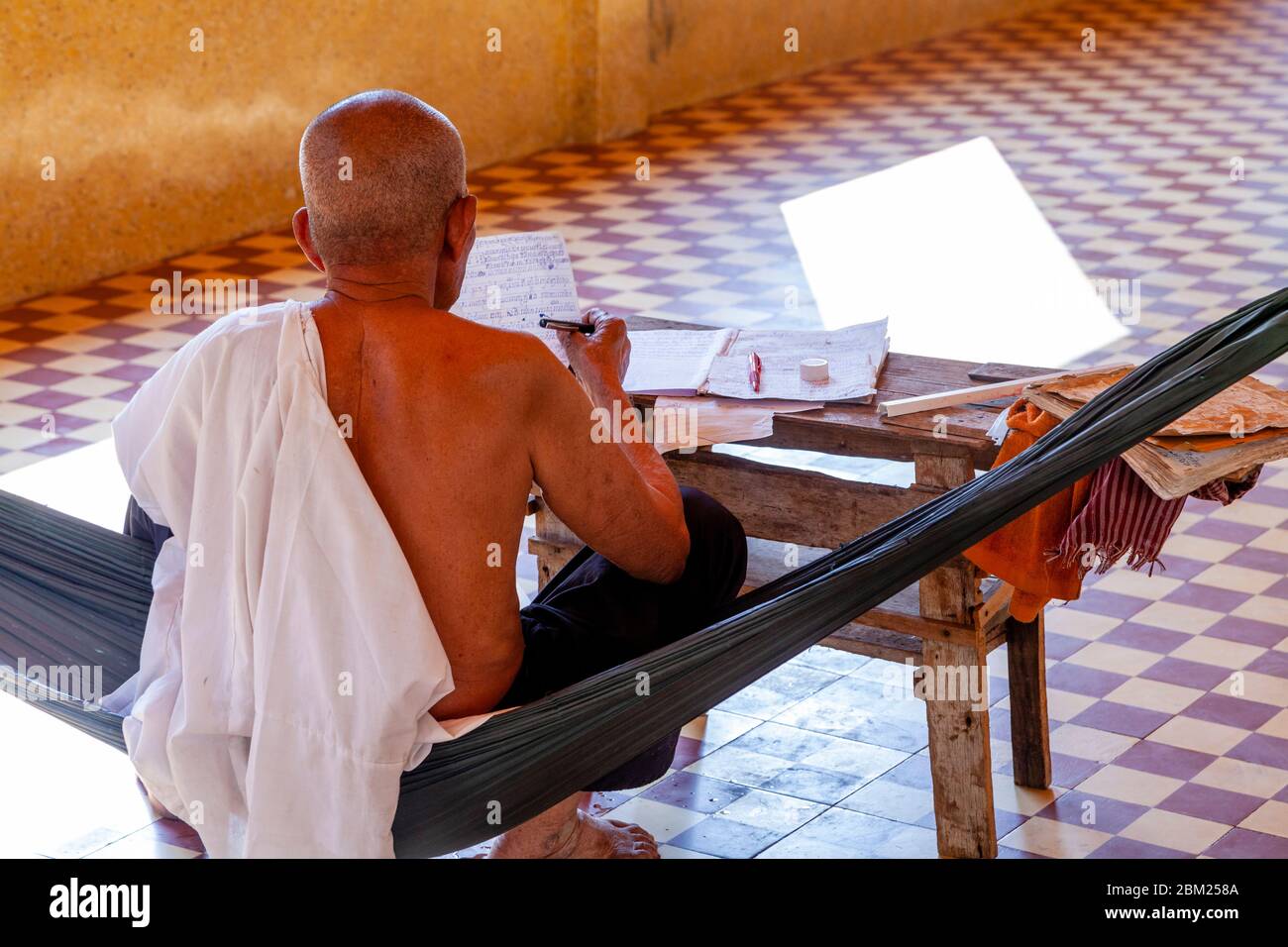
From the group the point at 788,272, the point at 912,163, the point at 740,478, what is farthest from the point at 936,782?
the point at 912,163

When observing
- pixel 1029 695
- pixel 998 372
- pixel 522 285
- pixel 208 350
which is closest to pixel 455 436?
pixel 208 350

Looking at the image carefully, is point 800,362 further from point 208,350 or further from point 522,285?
point 208,350

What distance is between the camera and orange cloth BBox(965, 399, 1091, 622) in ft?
8.43

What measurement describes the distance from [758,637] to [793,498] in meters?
0.69

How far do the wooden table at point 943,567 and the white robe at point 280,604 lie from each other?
806 millimetres

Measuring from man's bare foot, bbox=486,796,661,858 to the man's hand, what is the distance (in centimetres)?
62

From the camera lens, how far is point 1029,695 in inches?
117

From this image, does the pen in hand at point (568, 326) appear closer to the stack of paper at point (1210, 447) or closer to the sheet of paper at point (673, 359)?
the sheet of paper at point (673, 359)

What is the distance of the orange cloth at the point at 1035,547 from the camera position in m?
2.57

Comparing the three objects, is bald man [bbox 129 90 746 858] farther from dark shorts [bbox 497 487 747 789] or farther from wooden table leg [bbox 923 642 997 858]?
wooden table leg [bbox 923 642 997 858]

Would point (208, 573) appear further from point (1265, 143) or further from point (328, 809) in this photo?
point (1265, 143)

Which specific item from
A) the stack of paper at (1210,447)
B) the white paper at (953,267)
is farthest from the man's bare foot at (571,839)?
the white paper at (953,267)

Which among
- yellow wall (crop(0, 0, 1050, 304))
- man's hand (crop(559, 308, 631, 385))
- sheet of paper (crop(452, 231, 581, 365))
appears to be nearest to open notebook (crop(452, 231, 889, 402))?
sheet of paper (crop(452, 231, 581, 365))

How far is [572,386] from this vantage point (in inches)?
85.4
